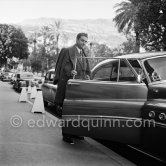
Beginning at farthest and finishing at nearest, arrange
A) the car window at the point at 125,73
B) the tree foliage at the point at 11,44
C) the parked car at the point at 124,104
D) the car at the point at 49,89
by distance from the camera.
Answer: the tree foliage at the point at 11,44 < the car at the point at 49,89 < the car window at the point at 125,73 < the parked car at the point at 124,104

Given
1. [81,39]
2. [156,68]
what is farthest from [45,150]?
[156,68]

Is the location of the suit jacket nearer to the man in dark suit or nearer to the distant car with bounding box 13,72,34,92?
the man in dark suit

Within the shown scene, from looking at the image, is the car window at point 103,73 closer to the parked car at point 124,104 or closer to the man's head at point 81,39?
the parked car at point 124,104

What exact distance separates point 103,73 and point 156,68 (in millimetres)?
1149

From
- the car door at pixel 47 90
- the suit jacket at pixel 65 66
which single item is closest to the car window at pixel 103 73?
the suit jacket at pixel 65 66

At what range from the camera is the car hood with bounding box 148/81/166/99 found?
16.1ft

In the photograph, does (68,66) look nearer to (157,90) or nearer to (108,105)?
(108,105)

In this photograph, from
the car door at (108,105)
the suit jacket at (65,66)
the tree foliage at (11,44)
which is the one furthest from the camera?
the tree foliage at (11,44)

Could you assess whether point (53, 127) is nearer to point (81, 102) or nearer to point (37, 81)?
point (81, 102)

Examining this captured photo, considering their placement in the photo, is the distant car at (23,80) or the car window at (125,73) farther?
the distant car at (23,80)

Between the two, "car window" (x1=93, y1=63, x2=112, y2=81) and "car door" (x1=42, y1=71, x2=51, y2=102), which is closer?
"car window" (x1=93, y1=63, x2=112, y2=81)

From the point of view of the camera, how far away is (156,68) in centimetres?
533

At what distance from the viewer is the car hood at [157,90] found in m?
4.91

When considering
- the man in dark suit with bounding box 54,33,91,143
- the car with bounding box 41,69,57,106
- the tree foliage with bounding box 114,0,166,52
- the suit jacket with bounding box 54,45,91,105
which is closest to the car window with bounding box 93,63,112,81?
the man in dark suit with bounding box 54,33,91,143
